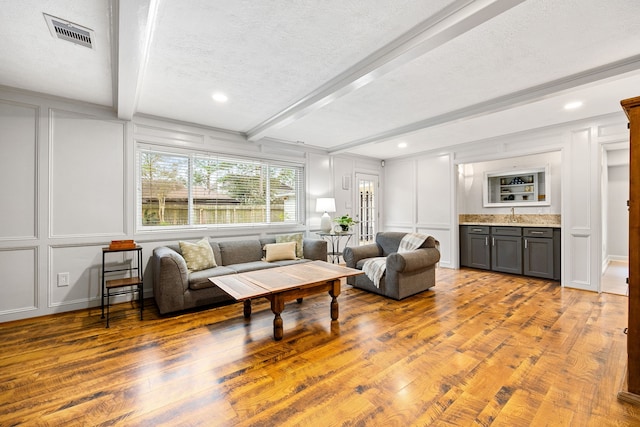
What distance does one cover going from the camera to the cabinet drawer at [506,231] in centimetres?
486

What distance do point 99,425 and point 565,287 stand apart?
554 centimetres

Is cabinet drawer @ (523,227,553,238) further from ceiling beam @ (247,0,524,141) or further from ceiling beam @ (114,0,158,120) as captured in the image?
ceiling beam @ (114,0,158,120)

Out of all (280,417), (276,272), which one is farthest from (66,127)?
(280,417)

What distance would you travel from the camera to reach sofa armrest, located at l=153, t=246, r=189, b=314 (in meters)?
3.07

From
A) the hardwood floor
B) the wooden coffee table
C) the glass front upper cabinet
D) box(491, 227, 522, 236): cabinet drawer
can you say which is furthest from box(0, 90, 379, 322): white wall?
the glass front upper cabinet

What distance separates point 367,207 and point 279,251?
3.08 m

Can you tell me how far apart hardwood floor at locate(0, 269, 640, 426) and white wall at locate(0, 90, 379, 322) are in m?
0.40

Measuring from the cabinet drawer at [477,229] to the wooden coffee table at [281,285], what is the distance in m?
3.50

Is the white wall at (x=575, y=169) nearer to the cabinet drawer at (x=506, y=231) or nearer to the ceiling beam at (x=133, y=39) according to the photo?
the cabinet drawer at (x=506, y=231)

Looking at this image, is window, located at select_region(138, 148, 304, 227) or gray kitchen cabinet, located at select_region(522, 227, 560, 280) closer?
window, located at select_region(138, 148, 304, 227)

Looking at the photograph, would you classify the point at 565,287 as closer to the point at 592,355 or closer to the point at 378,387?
the point at 592,355

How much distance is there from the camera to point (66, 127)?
3266mm

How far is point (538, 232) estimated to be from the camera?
462 centimetres

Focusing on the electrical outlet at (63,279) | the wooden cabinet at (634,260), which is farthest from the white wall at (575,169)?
the electrical outlet at (63,279)
